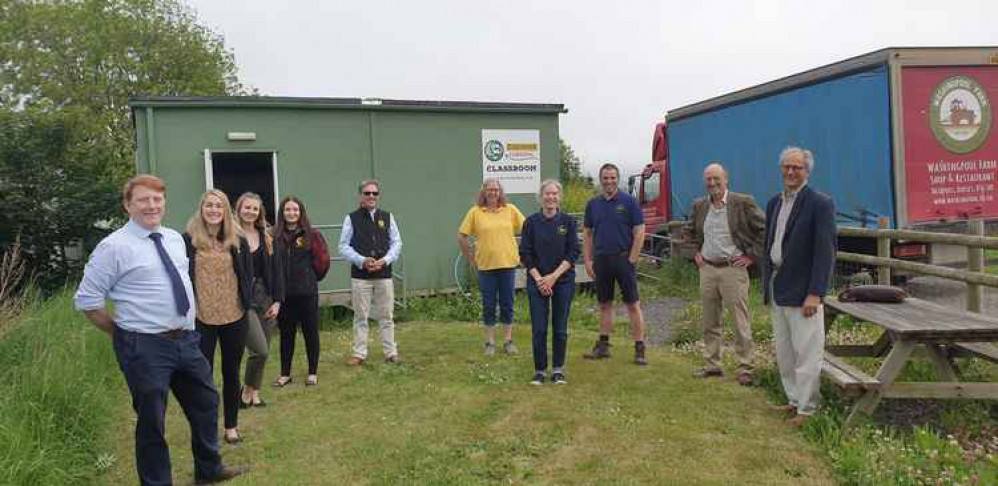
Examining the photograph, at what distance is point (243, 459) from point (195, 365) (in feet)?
3.13

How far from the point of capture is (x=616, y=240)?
20.2 feet

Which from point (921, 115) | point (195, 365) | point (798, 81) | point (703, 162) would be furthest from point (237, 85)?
point (195, 365)

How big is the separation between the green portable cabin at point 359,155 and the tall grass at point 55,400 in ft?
9.03

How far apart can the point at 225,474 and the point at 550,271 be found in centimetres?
273

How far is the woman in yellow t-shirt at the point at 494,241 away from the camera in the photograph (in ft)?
21.4

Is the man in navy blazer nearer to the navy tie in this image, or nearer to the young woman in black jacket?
the young woman in black jacket

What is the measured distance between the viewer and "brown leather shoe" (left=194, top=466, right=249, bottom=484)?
3.96 meters

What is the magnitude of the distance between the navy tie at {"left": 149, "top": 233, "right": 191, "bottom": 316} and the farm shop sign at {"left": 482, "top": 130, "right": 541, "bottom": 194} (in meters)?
7.15

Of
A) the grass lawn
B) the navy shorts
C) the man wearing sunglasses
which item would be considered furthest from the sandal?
the navy shorts

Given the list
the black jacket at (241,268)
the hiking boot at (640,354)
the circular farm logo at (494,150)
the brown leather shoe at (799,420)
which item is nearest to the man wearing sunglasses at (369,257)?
the black jacket at (241,268)

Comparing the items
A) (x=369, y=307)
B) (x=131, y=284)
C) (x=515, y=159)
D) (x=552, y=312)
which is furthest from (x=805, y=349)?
(x=515, y=159)

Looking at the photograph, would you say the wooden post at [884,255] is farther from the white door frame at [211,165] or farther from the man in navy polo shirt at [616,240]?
the white door frame at [211,165]

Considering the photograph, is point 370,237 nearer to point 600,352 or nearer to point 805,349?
point 600,352

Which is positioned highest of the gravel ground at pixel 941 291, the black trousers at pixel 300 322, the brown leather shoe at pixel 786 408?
the black trousers at pixel 300 322
